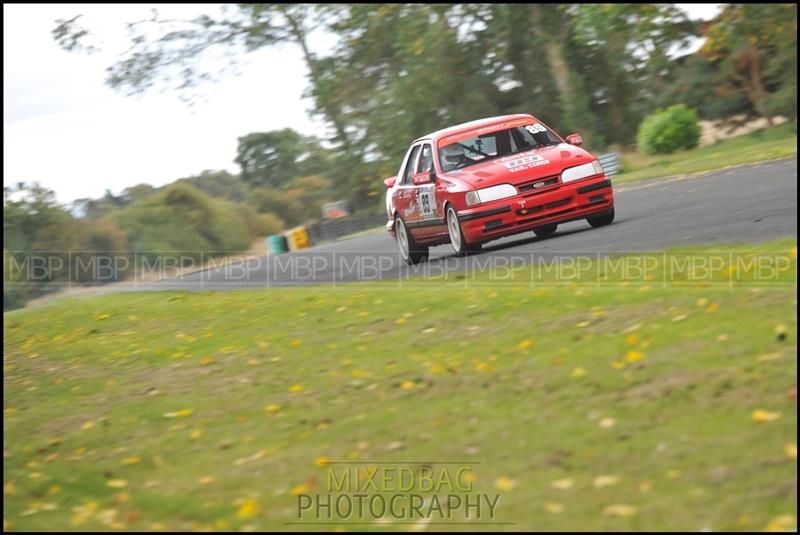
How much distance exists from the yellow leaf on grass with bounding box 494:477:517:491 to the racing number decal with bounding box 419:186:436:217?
30.9 feet

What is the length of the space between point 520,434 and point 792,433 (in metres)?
1.48

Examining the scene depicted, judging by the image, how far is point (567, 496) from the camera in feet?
17.6

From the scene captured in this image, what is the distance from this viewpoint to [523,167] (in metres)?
14.2

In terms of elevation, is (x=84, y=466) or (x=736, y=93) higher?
(x=736, y=93)

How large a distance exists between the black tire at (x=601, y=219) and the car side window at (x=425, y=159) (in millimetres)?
2205

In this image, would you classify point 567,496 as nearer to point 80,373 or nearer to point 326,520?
point 326,520

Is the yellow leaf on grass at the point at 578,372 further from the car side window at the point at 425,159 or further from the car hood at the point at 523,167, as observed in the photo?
the car side window at the point at 425,159

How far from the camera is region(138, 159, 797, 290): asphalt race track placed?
12.3m

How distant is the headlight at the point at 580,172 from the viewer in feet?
46.7

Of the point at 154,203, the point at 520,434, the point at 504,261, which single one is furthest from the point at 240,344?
the point at 154,203

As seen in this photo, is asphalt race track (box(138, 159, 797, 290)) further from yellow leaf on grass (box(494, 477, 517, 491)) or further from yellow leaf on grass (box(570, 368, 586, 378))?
yellow leaf on grass (box(494, 477, 517, 491))

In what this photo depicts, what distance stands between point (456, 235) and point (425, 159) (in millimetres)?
1377

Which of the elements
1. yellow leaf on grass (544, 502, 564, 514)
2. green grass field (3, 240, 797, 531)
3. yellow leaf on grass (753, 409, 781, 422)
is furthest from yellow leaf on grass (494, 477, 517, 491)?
yellow leaf on grass (753, 409, 781, 422)
